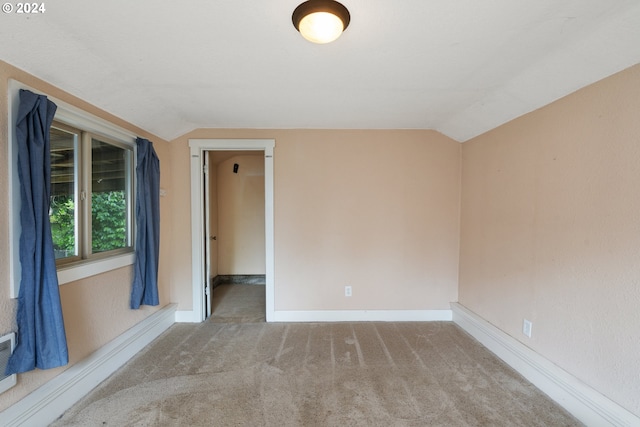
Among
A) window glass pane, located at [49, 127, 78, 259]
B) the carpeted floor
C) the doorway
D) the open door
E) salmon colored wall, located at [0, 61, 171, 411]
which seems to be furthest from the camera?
the doorway

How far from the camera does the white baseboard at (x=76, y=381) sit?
57.7 inches

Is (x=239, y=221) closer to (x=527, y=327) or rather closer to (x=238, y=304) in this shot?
(x=238, y=304)

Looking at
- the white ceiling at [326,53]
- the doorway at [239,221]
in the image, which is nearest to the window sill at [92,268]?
the white ceiling at [326,53]

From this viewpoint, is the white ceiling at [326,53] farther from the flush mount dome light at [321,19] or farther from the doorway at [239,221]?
the doorway at [239,221]

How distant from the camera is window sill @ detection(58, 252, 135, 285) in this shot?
1739 millimetres

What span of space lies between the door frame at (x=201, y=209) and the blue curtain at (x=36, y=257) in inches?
59.6

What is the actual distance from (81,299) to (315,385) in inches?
71.1

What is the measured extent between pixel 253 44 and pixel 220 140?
66.2 inches

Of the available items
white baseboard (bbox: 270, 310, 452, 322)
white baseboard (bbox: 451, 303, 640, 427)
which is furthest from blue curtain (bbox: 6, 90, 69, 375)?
white baseboard (bbox: 451, 303, 640, 427)

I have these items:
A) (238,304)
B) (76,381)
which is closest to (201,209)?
(238,304)

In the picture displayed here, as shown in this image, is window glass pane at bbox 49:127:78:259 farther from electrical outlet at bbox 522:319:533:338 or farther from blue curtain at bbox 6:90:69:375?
electrical outlet at bbox 522:319:533:338

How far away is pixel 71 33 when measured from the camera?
1.41 meters

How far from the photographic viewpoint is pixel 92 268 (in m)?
1.97

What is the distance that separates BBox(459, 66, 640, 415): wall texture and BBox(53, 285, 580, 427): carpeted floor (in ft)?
1.51
